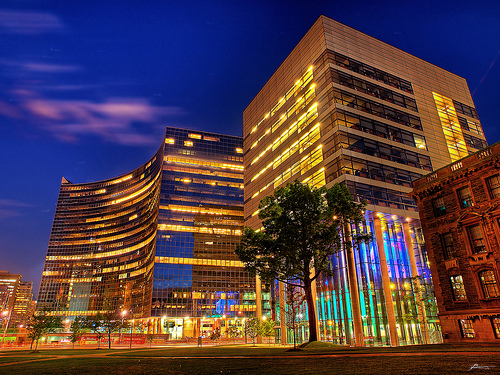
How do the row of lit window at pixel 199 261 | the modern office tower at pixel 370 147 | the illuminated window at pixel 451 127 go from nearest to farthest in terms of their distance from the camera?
the modern office tower at pixel 370 147 < the illuminated window at pixel 451 127 < the row of lit window at pixel 199 261

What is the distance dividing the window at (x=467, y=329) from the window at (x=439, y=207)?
1019 cm

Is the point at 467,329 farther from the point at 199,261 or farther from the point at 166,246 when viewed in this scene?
the point at 166,246

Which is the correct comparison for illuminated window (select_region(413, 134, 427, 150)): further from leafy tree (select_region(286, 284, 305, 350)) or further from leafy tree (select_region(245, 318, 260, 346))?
leafy tree (select_region(245, 318, 260, 346))

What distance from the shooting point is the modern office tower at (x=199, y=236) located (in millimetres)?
112375

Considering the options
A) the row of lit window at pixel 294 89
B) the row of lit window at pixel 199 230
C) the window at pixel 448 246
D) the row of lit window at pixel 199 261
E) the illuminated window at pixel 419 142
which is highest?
the row of lit window at pixel 294 89

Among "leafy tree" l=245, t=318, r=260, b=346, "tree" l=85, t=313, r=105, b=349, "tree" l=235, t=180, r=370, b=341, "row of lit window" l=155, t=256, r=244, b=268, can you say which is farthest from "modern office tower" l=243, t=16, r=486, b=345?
"row of lit window" l=155, t=256, r=244, b=268

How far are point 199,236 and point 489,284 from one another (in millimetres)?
104840

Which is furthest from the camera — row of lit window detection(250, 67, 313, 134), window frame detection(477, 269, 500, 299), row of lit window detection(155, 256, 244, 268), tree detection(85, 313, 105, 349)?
row of lit window detection(155, 256, 244, 268)

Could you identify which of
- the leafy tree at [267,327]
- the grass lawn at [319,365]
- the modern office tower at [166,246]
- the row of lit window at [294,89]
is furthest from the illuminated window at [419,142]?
the modern office tower at [166,246]

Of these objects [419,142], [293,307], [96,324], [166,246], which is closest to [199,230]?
[166,246]

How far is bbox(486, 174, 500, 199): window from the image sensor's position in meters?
28.4

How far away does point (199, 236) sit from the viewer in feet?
407

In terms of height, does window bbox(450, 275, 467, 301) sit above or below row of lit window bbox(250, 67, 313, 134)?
below

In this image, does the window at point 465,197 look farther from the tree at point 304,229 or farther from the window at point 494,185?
the tree at point 304,229
